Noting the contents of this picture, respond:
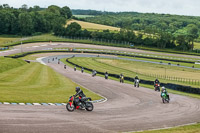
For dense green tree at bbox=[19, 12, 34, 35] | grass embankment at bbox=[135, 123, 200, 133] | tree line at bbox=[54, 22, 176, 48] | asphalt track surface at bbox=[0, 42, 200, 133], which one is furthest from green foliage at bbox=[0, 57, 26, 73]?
dense green tree at bbox=[19, 12, 34, 35]

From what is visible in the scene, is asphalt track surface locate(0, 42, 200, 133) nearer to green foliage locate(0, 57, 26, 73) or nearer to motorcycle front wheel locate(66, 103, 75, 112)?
motorcycle front wheel locate(66, 103, 75, 112)

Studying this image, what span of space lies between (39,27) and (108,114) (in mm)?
161467

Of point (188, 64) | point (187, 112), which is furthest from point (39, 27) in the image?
point (187, 112)

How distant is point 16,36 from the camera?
159m

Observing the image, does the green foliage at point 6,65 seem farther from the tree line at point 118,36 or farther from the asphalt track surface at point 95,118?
the tree line at point 118,36

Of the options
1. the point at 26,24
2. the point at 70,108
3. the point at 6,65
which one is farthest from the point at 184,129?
the point at 26,24

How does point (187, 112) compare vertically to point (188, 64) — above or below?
above

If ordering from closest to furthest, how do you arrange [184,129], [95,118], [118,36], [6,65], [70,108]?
1. [184,129]
2. [95,118]
3. [70,108]
4. [6,65]
5. [118,36]

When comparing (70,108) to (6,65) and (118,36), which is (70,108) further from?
(118,36)

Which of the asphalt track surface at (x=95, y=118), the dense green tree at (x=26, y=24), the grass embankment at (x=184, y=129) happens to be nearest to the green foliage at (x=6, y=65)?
the asphalt track surface at (x=95, y=118)

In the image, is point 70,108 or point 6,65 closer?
point 70,108

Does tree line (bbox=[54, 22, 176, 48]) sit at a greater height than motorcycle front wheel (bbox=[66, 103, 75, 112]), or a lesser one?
lesser

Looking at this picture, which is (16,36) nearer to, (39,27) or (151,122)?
(39,27)

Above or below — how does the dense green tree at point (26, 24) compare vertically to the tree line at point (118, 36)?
above
